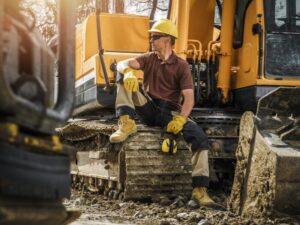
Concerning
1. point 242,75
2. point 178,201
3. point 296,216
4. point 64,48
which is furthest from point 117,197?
point 64,48

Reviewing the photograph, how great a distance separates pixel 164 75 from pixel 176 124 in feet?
1.99

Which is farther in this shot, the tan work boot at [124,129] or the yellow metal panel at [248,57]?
the yellow metal panel at [248,57]

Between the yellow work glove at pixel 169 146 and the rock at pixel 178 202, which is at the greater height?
the yellow work glove at pixel 169 146

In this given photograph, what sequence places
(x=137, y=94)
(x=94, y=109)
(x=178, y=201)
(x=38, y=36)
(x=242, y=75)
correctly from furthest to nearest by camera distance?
(x=94, y=109)
(x=242, y=75)
(x=137, y=94)
(x=178, y=201)
(x=38, y=36)

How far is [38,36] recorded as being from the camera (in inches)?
75.7

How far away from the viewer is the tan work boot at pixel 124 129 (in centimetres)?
614

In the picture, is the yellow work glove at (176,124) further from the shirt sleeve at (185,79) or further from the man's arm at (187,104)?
the shirt sleeve at (185,79)

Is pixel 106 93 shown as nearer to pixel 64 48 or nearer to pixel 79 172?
pixel 79 172

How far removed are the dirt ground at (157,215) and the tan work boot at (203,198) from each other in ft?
0.40

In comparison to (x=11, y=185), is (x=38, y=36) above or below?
above

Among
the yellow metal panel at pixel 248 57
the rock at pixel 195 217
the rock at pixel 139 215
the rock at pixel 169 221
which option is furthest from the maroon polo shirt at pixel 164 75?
the rock at pixel 169 221

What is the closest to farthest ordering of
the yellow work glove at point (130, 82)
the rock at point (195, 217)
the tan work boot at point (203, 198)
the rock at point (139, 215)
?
1. the rock at point (195, 217)
2. the rock at point (139, 215)
3. the tan work boot at point (203, 198)
4. the yellow work glove at point (130, 82)

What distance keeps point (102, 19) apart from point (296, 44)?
231 centimetres

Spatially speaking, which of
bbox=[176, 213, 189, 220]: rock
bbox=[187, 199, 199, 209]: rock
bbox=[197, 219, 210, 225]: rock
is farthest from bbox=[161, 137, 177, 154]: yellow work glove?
bbox=[197, 219, 210, 225]: rock
